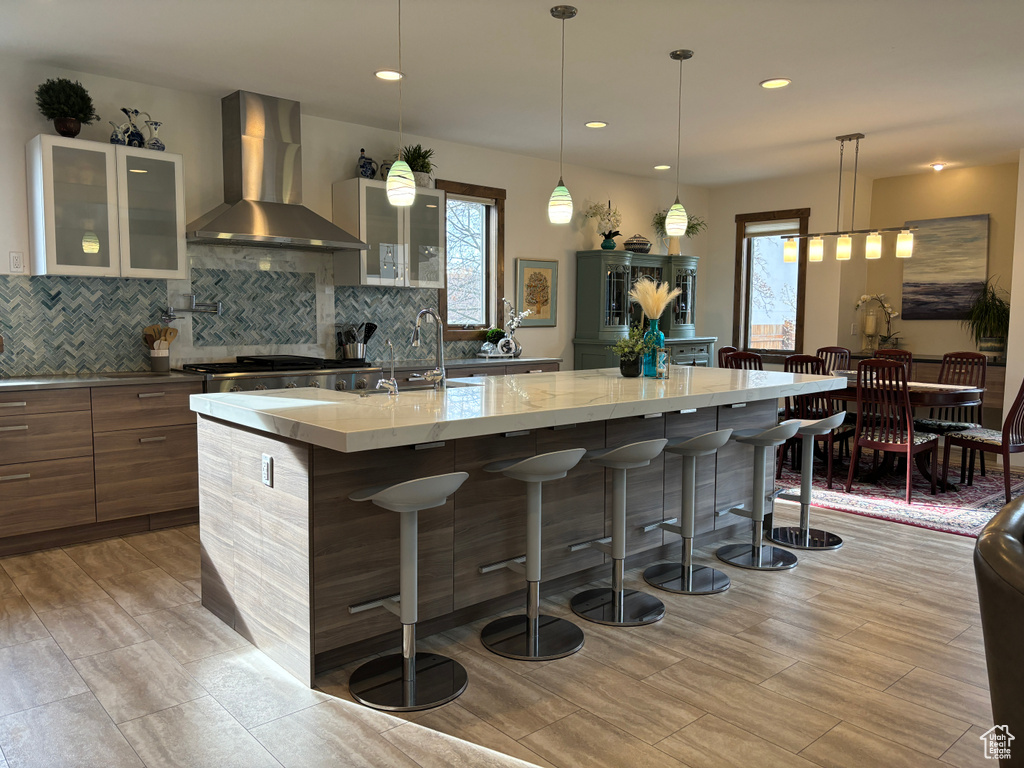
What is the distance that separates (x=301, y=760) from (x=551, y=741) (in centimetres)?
74

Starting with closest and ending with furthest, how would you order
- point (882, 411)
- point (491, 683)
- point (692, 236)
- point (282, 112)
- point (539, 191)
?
point (491, 683) < point (282, 112) < point (882, 411) < point (539, 191) < point (692, 236)

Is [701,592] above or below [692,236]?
below

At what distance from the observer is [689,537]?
11.6 feet

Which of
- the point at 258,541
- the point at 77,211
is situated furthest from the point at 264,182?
the point at 258,541

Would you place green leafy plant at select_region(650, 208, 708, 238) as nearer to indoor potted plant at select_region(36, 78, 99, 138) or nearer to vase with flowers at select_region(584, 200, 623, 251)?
vase with flowers at select_region(584, 200, 623, 251)

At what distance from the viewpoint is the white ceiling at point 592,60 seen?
356 cm

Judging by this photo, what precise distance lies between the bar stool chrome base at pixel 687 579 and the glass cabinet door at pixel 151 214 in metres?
3.36

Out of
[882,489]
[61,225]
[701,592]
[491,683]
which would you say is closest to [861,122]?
Answer: [882,489]

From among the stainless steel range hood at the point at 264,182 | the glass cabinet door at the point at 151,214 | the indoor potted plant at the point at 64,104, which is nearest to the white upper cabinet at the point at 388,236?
the stainless steel range hood at the point at 264,182

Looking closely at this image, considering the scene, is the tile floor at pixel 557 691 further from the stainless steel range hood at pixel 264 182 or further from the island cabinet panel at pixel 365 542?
the stainless steel range hood at pixel 264 182

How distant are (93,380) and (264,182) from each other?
173 cm

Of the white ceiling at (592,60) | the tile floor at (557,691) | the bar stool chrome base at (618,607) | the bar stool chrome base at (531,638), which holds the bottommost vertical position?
the tile floor at (557,691)

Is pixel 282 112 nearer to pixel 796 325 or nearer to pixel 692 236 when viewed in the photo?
pixel 692 236

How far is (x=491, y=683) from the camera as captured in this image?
2.65m
